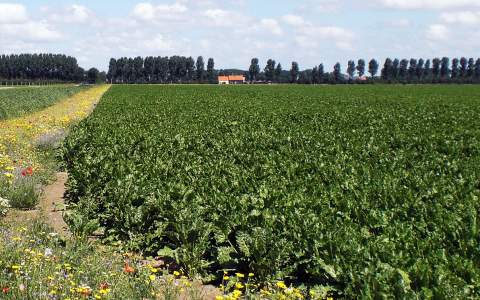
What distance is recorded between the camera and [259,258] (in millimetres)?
5973

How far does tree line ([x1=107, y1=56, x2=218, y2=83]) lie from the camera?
570 ft

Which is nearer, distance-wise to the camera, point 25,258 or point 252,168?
point 25,258

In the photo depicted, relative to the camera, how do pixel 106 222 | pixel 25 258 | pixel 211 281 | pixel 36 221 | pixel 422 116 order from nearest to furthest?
1. pixel 25 258
2. pixel 211 281
3. pixel 36 221
4. pixel 106 222
5. pixel 422 116

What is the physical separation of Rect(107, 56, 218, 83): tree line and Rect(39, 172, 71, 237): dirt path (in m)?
162

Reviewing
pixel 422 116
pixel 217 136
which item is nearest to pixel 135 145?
pixel 217 136

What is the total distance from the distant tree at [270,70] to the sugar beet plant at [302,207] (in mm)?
158137

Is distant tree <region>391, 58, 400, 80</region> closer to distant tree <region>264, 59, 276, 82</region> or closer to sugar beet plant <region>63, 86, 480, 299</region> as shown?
distant tree <region>264, 59, 276, 82</region>

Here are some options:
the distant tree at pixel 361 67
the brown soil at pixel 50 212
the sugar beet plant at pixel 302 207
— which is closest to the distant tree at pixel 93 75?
the distant tree at pixel 361 67

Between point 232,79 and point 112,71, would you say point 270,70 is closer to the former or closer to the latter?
point 232,79

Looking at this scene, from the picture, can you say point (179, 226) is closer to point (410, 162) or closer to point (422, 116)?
point (410, 162)

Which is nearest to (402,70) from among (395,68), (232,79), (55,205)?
(395,68)

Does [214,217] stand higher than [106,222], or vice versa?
[214,217]

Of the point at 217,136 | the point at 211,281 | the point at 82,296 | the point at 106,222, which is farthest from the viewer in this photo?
the point at 217,136

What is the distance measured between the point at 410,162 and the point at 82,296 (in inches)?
322
